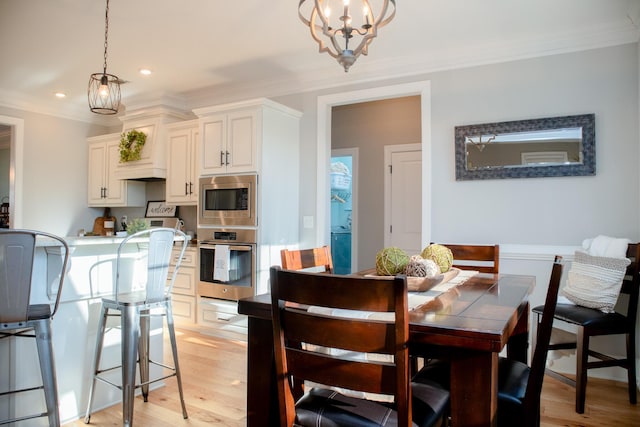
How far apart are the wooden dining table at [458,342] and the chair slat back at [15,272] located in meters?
0.99

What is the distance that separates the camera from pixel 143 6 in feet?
9.36

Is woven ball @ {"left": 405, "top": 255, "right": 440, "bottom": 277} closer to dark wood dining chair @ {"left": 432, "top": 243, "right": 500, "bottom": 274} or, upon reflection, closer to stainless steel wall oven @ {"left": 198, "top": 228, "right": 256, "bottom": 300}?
dark wood dining chair @ {"left": 432, "top": 243, "right": 500, "bottom": 274}

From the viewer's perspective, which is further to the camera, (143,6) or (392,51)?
(392,51)

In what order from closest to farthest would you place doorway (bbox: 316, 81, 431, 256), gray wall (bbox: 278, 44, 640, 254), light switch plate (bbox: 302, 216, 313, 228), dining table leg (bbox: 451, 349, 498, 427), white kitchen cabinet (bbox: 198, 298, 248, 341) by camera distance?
dining table leg (bbox: 451, 349, 498, 427)
gray wall (bbox: 278, 44, 640, 254)
doorway (bbox: 316, 81, 431, 256)
white kitchen cabinet (bbox: 198, 298, 248, 341)
light switch plate (bbox: 302, 216, 313, 228)

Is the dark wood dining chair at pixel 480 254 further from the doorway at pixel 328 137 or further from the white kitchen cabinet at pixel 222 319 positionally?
the white kitchen cabinet at pixel 222 319

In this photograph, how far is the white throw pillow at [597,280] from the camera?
2.55m

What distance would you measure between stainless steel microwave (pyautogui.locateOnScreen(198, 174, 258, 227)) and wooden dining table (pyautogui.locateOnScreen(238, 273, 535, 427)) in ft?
7.57

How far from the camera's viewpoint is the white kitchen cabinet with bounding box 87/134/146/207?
5.33 metres

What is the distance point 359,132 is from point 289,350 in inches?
176

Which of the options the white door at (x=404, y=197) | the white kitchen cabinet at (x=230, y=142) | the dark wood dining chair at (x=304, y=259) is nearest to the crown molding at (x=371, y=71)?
the white kitchen cabinet at (x=230, y=142)

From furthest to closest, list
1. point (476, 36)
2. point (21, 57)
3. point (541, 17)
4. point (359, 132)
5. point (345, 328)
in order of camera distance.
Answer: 1. point (359, 132)
2. point (21, 57)
3. point (476, 36)
4. point (541, 17)
5. point (345, 328)

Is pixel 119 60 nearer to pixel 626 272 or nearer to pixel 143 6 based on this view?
pixel 143 6

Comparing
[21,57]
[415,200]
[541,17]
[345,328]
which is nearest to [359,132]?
[415,200]

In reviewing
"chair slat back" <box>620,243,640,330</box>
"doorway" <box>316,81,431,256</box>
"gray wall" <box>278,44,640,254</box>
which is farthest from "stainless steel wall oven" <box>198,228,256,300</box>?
"chair slat back" <box>620,243,640,330</box>
